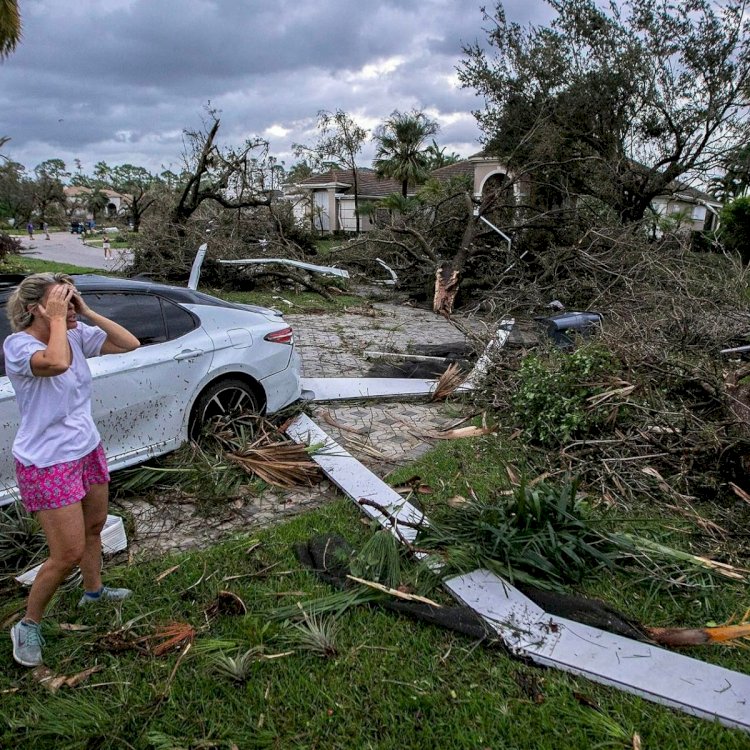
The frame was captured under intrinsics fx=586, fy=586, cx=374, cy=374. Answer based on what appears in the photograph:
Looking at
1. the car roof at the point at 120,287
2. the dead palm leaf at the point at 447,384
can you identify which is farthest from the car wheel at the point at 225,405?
the dead palm leaf at the point at 447,384

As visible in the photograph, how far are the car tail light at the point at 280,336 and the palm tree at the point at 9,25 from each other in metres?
14.1

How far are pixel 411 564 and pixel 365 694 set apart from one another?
3.21ft

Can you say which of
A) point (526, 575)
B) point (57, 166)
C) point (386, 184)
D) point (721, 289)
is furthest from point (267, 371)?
point (57, 166)

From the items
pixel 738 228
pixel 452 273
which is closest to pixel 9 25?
pixel 452 273

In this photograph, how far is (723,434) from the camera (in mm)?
4547

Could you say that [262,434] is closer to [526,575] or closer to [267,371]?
[267,371]

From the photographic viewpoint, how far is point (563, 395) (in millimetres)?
5367

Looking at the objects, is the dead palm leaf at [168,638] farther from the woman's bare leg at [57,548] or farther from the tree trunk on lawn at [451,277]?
the tree trunk on lawn at [451,277]

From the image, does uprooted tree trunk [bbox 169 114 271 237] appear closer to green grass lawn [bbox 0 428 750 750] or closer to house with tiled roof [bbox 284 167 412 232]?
green grass lawn [bbox 0 428 750 750]

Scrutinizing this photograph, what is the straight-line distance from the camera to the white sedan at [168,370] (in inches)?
161

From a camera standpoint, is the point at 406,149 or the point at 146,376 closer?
the point at 146,376

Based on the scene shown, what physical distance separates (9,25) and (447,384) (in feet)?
48.2

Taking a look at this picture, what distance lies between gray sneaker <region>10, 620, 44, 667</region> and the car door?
1582mm

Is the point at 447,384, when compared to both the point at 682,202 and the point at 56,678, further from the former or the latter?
the point at 682,202
